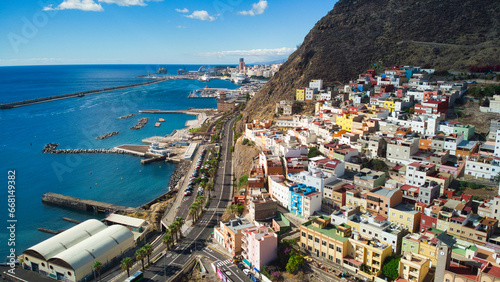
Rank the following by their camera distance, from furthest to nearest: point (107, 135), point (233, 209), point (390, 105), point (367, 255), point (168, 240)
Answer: point (107, 135) → point (390, 105) → point (233, 209) → point (168, 240) → point (367, 255)

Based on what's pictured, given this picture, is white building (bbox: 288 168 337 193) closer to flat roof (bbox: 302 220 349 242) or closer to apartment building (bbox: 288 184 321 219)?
apartment building (bbox: 288 184 321 219)

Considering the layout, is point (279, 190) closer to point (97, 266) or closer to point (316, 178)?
point (316, 178)

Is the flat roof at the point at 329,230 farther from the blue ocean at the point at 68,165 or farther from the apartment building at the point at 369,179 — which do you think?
the blue ocean at the point at 68,165

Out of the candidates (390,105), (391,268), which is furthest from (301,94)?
(391,268)

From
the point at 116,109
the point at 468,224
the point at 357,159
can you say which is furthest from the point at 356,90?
the point at 116,109

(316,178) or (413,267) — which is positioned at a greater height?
(316,178)

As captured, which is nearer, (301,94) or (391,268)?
(391,268)
